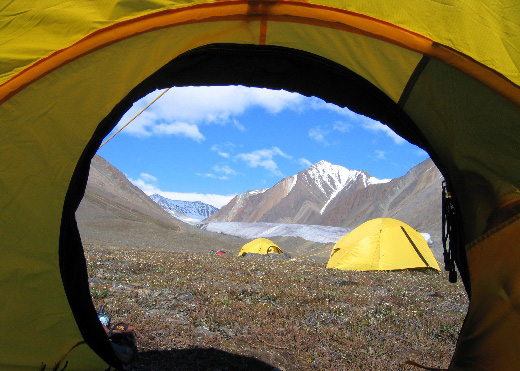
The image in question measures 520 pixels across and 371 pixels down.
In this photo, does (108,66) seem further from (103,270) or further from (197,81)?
(103,270)

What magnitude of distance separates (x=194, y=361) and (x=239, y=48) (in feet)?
12.5

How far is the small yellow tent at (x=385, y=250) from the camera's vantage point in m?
17.7

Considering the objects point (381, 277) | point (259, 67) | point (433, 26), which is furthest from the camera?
point (381, 277)

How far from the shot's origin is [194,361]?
224 inches

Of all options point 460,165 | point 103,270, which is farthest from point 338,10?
point 103,270

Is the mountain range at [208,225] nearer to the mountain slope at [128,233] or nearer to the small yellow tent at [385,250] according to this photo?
the mountain slope at [128,233]

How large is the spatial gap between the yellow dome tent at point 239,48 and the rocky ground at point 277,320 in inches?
72.4

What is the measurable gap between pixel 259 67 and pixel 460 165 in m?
2.43

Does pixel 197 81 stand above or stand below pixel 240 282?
above

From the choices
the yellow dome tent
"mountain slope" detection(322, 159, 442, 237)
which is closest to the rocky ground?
the yellow dome tent

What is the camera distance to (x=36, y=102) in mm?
3904

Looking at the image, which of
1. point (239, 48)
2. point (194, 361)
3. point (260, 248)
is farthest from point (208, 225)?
point (239, 48)

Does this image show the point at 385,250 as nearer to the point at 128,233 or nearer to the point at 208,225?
the point at 128,233

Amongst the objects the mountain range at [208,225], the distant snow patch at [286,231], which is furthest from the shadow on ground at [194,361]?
the distant snow patch at [286,231]
